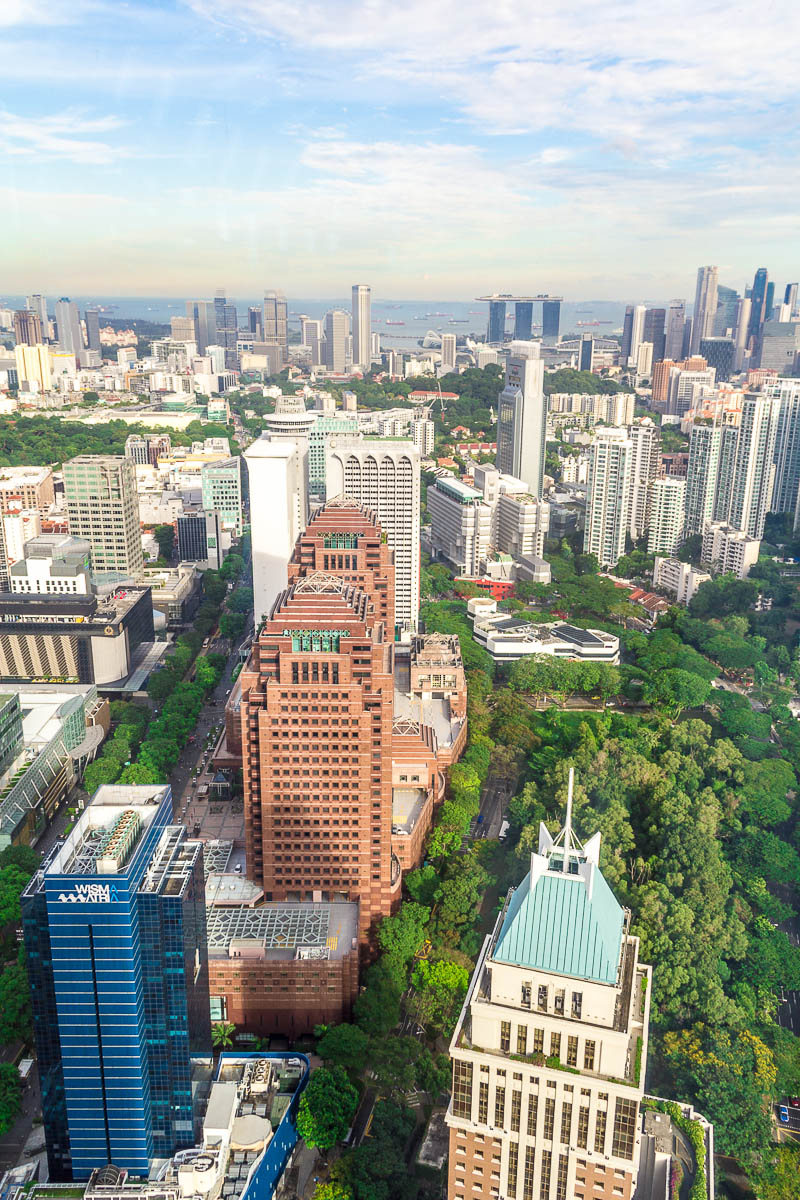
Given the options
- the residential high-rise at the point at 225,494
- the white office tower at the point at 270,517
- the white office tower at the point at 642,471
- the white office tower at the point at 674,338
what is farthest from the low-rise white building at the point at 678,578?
the white office tower at the point at 674,338

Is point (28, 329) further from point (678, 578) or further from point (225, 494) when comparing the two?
point (678, 578)

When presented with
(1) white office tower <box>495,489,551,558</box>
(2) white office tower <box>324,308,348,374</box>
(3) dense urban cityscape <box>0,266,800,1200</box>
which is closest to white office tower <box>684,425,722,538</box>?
(3) dense urban cityscape <box>0,266,800,1200</box>

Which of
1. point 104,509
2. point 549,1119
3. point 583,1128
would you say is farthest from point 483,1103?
point 104,509

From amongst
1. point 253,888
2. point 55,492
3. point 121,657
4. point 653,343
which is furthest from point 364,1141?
point 653,343

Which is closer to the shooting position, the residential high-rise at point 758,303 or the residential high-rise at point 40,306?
the residential high-rise at point 758,303

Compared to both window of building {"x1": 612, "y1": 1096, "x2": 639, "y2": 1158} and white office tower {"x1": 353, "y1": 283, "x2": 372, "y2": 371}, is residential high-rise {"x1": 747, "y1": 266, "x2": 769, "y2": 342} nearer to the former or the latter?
white office tower {"x1": 353, "y1": 283, "x2": 372, "y2": 371}

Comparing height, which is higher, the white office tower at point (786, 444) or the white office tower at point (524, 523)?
the white office tower at point (786, 444)

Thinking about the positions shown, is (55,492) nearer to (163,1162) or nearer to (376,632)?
(376,632)

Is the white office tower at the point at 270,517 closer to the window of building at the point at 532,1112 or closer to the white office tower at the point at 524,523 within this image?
the white office tower at the point at 524,523
